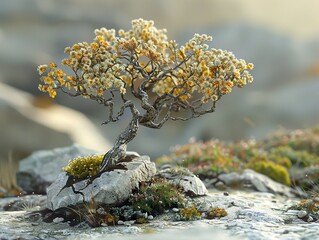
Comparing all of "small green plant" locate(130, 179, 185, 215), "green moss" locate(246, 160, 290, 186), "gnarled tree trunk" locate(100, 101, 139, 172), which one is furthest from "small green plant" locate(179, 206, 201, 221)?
"green moss" locate(246, 160, 290, 186)

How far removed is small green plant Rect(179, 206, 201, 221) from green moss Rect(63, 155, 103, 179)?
2.68 metres

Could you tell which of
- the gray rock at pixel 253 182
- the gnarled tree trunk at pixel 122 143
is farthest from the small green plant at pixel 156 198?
the gray rock at pixel 253 182

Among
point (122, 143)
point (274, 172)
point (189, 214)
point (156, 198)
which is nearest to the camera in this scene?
point (189, 214)

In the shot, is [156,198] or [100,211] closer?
[100,211]

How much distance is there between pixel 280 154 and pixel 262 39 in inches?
767

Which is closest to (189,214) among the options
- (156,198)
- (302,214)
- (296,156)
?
(156,198)

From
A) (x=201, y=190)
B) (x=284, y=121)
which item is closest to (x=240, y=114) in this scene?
(x=284, y=121)

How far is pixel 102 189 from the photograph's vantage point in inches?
547

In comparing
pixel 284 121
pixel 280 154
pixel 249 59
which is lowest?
pixel 280 154

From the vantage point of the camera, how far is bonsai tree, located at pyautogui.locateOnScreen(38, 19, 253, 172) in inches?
560

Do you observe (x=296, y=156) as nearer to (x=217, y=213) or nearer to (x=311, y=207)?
(x=311, y=207)

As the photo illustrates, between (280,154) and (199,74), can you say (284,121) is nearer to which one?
(280,154)

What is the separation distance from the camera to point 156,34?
1530 centimetres

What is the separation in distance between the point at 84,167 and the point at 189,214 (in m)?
3.28
